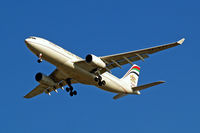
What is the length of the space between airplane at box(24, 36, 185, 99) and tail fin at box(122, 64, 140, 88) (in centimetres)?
324

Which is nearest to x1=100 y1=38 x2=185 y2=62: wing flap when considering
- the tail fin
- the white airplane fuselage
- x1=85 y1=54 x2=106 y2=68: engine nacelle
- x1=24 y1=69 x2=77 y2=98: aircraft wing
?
x1=85 y1=54 x2=106 y2=68: engine nacelle

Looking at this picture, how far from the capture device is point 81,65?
35375 mm

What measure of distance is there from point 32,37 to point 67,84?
25.8 feet

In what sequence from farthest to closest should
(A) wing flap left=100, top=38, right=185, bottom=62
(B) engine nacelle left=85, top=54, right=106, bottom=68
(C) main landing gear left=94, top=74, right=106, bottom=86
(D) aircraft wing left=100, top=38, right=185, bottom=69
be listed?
(C) main landing gear left=94, top=74, right=106, bottom=86 → (B) engine nacelle left=85, top=54, right=106, bottom=68 → (D) aircraft wing left=100, top=38, right=185, bottom=69 → (A) wing flap left=100, top=38, right=185, bottom=62

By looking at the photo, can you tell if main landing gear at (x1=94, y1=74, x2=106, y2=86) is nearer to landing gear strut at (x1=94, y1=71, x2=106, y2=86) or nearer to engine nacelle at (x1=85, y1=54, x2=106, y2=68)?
landing gear strut at (x1=94, y1=71, x2=106, y2=86)

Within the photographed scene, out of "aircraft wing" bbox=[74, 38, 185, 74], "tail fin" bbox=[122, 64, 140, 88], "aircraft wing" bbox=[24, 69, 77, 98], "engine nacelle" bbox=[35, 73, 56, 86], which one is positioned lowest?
"engine nacelle" bbox=[35, 73, 56, 86]

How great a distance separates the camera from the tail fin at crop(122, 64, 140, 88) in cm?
4456

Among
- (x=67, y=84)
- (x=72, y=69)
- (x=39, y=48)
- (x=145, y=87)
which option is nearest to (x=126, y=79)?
(x=145, y=87)

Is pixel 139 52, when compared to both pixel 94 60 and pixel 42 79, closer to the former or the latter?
pixel 94 60

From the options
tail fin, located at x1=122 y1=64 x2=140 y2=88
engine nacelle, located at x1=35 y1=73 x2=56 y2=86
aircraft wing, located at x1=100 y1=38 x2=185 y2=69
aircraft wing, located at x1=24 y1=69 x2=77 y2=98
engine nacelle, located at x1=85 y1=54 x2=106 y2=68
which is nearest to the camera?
aircraft wing, located at x1=100 y1=38 x2=185 y2=69

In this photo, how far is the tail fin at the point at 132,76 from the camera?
44.6 m

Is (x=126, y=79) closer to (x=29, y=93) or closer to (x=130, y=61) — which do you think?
(x=130, y=61)

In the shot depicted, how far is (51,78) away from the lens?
39750 mm

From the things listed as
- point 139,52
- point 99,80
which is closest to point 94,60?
point 99,80
